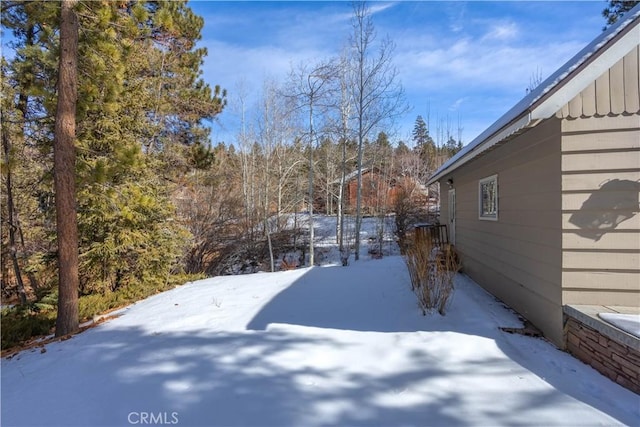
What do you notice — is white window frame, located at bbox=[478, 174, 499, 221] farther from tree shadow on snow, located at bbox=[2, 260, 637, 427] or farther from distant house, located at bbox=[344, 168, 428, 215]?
distant house, located at bbox=[344, 168, 428, 215]

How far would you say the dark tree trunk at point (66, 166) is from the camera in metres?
5.68

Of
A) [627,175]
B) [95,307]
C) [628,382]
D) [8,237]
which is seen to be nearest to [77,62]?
[95,307]

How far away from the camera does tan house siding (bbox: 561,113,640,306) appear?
10.8 ft

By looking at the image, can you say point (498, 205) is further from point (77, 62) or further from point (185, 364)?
point (77, 62)

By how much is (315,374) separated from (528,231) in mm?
3167

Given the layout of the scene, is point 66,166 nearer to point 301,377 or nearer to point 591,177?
point 301,377

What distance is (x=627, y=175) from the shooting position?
3.28 metres

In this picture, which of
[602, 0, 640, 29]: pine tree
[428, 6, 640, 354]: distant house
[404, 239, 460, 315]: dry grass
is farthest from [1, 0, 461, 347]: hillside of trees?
[602, 0, 640, 29]: pine tree

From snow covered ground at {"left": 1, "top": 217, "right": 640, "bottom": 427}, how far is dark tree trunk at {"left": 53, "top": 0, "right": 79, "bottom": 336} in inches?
41.6

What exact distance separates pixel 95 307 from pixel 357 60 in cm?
1080

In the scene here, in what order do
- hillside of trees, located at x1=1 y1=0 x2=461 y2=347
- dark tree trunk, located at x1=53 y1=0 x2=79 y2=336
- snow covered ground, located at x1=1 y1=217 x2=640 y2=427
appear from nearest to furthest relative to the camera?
snow covered ground, located at x1=1 y1=217 x2=640 y2=427
dark tree trunk, located at x1=53 y1=0 x2=79 y2=336
hillside of trees, located at x1=1 y1=0 x2=461 y2=347

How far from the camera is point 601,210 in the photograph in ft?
11.0

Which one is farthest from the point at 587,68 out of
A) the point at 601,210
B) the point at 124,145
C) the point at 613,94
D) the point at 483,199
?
the point at 124,145

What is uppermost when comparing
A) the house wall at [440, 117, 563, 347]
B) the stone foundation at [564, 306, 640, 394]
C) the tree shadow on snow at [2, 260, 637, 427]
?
the house wall at [440, 117, 563, 347]
